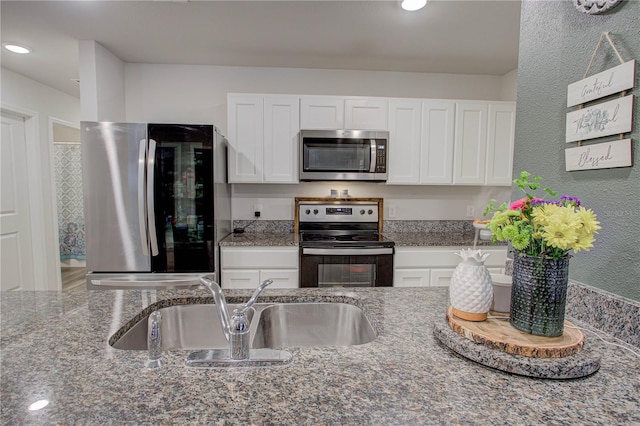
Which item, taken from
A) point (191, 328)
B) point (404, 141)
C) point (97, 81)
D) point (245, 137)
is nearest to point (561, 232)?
point (191, 328)

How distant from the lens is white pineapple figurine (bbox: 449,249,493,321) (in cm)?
83

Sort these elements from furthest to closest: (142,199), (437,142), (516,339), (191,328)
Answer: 1. (437,142)
2. (142,199)
3. (191,328)
4. (516,339)

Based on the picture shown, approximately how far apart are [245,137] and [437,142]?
68.2 inches

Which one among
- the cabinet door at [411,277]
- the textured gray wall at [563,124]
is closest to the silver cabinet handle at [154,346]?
the textured gray wall at [563,124]

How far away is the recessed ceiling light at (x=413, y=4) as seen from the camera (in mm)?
1916

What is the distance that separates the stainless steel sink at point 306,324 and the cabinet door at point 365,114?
1957 mm

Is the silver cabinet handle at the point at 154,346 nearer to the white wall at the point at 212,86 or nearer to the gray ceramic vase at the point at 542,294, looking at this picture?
the gray ceramic vase at the point at 542,294

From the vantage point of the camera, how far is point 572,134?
1.00 meters

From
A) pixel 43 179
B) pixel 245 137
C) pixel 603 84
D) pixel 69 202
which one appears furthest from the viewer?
pixel 69 202

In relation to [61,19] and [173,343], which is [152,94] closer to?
[61,19]

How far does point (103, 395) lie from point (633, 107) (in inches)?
56.3

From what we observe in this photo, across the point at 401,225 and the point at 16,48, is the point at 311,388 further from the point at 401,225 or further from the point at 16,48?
the point at 16,48

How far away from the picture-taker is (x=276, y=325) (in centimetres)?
127

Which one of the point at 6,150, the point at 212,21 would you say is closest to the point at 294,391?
the point at 212,21
